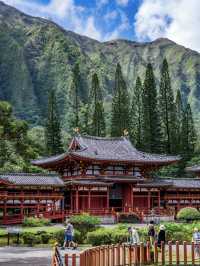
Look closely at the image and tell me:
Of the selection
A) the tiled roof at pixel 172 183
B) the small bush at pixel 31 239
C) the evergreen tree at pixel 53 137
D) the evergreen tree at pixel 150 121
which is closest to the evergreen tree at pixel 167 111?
the evergreen tree at pixel 150 121

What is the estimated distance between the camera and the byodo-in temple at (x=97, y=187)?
4591 cm

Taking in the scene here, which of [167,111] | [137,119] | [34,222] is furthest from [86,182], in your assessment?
[137,119]

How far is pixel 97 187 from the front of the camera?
5050 centimetres

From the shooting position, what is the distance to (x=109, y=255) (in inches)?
731

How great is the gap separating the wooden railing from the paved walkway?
3661mm

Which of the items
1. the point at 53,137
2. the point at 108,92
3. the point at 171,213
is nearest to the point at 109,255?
the point at 171,213

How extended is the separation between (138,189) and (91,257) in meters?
35.1

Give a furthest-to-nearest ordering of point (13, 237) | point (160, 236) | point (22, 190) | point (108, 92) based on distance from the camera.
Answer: point (108, 92)
point (22, 190)
point (13, 237)
point (160, 236)

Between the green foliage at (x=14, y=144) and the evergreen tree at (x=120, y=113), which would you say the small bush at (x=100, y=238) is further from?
the evergreen tree at (x=120, y=113)

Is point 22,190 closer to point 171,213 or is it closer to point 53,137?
point 171,213

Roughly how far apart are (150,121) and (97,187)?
28717 mm

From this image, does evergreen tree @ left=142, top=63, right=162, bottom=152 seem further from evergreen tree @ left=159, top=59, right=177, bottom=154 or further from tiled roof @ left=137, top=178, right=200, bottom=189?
tiled roof @ left=137, top=178, right=200, bottom=189

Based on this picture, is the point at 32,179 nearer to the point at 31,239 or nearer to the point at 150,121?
the point at 31,239

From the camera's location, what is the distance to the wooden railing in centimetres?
1791
